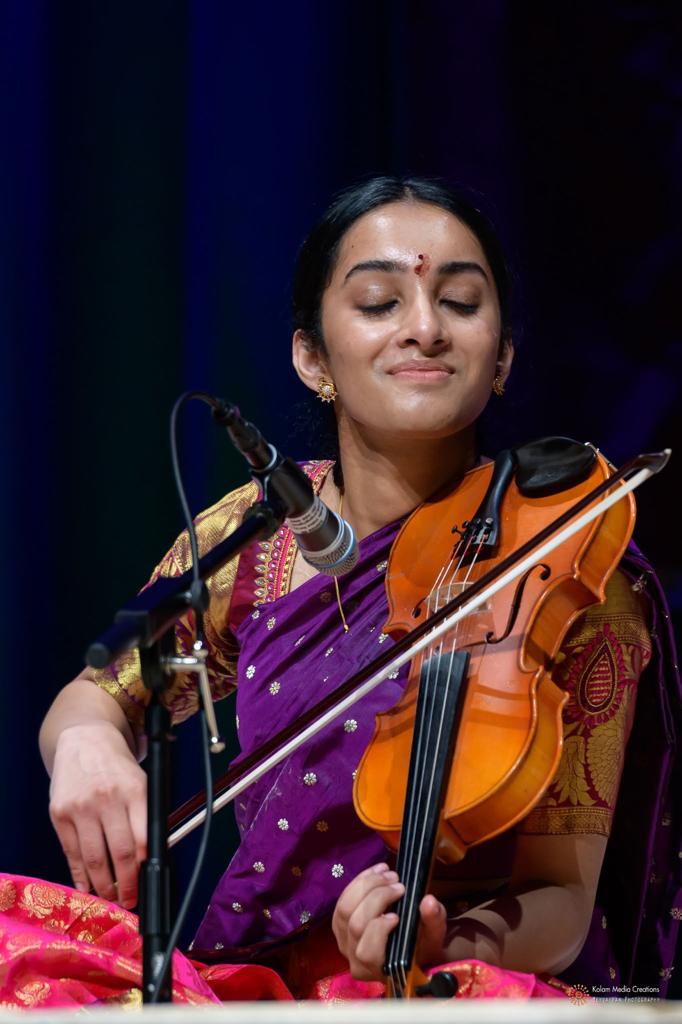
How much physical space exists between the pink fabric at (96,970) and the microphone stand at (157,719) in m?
0.21

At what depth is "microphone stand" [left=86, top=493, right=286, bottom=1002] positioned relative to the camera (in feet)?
3.47

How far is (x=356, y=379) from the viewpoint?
1738 millimetres

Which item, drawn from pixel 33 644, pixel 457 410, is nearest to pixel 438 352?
pixel 457 410

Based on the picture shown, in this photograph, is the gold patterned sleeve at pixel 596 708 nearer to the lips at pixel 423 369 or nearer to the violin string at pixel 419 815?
the violin string at pixel 419 815

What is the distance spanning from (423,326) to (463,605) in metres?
0.45

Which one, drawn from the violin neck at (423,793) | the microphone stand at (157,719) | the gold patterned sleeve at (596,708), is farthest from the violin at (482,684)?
the microphone stand at (157,719)

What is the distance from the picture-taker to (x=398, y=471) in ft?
5.91

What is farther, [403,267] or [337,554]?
[403,267]

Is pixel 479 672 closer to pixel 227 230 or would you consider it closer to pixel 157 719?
pixel 157 719

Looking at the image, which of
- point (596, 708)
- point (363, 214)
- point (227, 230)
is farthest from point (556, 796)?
point (227, 230)

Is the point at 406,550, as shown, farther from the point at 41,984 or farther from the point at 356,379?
the point at 41,984

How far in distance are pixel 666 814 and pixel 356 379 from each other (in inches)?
25.9

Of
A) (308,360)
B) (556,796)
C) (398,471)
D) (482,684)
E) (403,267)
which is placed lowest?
(556,796)

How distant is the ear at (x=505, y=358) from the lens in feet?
6.03
